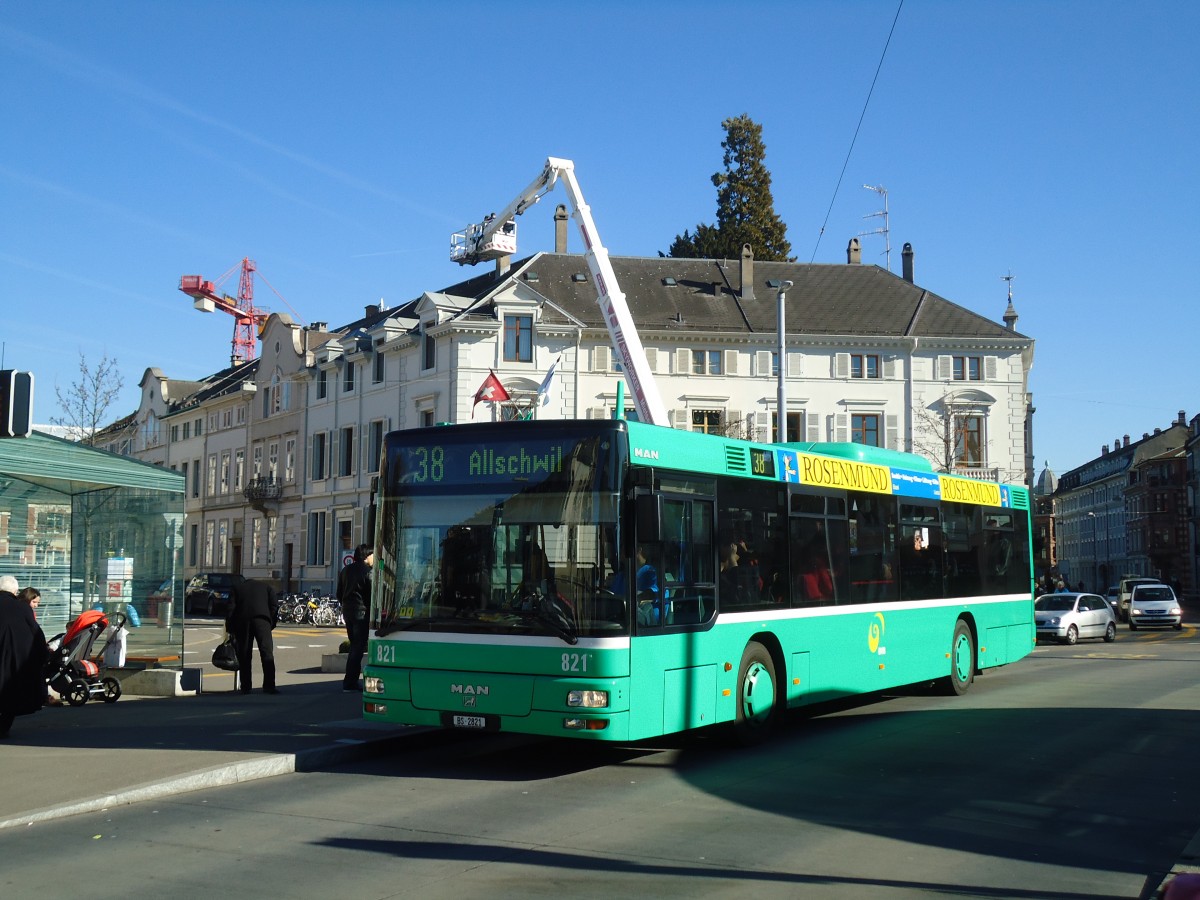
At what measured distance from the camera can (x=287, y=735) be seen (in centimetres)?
1270

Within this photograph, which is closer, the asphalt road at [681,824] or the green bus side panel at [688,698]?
the asphalt road at [681,824]

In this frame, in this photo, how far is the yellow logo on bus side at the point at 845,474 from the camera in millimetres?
13797

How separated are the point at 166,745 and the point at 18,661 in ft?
5.74

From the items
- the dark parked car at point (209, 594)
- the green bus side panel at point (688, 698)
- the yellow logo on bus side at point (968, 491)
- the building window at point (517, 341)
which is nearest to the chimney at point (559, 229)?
the building window at point (517, 341)

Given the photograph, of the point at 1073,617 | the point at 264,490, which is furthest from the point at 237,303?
the point at 1073,617

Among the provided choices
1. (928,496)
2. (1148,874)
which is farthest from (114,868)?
(928,496)

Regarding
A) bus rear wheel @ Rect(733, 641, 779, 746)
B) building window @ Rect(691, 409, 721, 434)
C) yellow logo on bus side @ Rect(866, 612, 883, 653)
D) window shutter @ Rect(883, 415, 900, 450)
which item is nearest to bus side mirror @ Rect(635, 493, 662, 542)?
bus rear wheel @ Rect(733, 641, 779, 746)

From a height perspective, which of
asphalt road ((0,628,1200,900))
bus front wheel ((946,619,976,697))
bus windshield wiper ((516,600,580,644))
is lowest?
asphalt road ((0,628,1200,900))

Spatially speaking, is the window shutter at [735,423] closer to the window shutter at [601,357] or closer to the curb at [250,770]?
the window shutter at [601,357]

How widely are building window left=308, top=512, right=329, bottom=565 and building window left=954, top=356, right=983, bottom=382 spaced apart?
30957 millimetres

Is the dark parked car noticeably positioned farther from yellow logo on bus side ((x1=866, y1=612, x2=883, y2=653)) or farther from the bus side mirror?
the bus side mirror

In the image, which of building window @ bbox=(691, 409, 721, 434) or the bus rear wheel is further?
building window @ bbox=(691, 409, 721, 434)

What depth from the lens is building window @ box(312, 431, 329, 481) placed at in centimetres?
6362

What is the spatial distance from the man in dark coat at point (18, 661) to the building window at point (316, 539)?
49.7 meters
